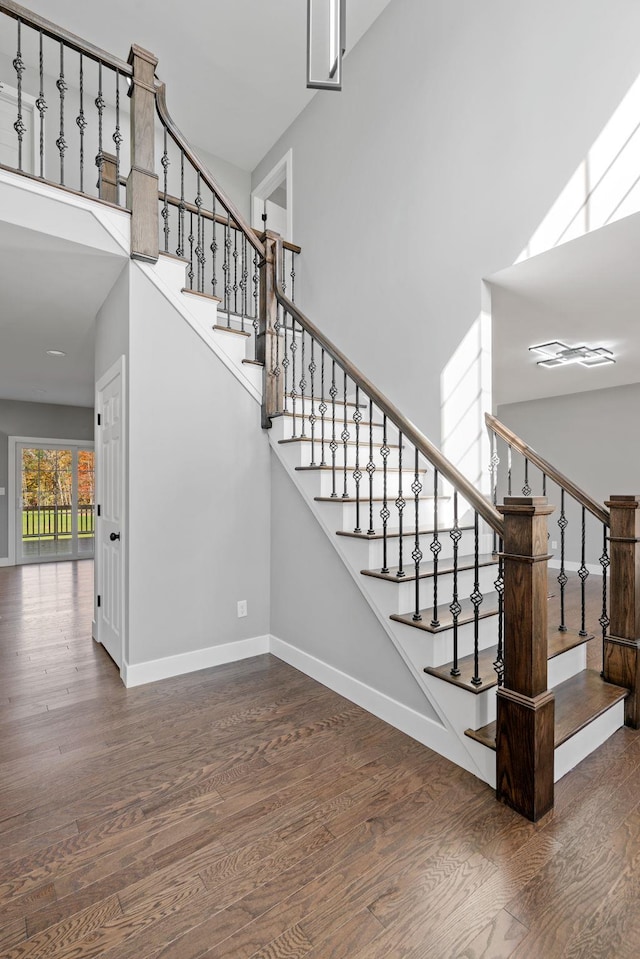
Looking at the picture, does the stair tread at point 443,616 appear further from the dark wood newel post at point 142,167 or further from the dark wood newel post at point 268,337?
the dark wood newel post at point 142,167

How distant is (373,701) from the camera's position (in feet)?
8.11

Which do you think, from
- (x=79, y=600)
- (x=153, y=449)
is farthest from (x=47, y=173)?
(x=79, y=600)

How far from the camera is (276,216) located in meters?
6.44

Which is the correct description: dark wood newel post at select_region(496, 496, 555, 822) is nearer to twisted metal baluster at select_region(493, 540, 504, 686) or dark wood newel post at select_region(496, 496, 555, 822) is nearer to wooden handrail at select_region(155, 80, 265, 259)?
twisted metal baluster at select_region(493, 540, 504, 686)

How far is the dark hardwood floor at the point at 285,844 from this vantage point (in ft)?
4.25

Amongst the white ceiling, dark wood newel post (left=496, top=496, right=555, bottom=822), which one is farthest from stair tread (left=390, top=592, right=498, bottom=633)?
the white ceiling

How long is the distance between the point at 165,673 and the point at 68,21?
550cm

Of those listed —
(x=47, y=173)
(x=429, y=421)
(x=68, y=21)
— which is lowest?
(x=429, y=421)

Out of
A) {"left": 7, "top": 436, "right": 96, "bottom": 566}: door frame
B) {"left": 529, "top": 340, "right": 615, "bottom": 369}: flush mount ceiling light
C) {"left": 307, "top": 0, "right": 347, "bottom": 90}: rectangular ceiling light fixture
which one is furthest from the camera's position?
{"left": 7, "top": 436, "right": 96, "bottom": 566}: door frame

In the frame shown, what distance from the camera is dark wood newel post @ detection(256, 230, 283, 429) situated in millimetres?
3281

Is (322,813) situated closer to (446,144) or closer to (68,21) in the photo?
(446,144)

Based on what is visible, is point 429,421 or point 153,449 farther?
point 429,421

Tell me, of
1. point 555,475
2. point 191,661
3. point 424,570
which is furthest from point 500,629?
point 191,661

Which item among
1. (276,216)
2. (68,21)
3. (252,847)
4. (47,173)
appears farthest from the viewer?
(276,216)
